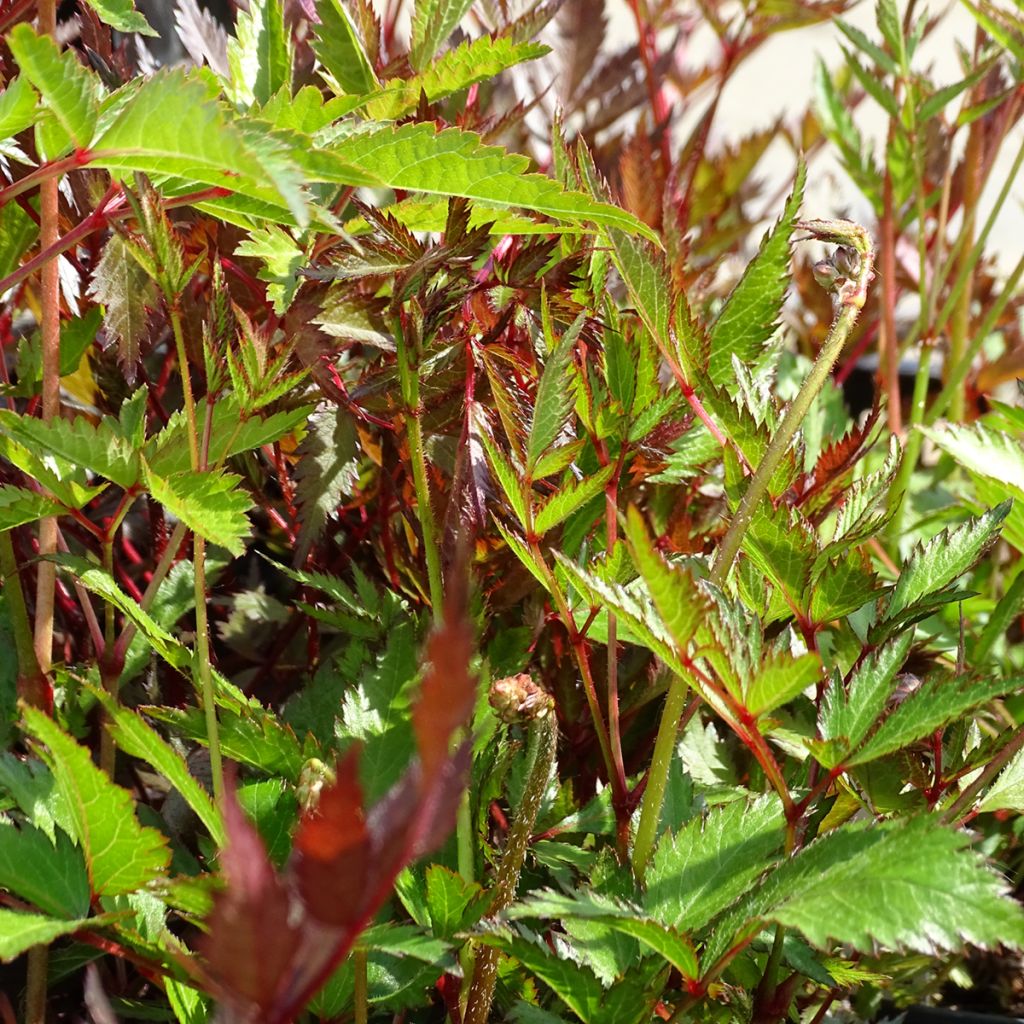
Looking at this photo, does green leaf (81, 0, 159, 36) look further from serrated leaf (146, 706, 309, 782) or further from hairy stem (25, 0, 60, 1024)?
serrated leaf (146, 706, 309, 782)

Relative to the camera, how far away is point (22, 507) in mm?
529

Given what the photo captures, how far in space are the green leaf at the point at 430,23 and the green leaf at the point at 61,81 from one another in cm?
23

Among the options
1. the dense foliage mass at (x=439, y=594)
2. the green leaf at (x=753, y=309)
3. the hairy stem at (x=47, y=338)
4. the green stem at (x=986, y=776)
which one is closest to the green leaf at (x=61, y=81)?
the dense foliage mass at (x=439, y=594)

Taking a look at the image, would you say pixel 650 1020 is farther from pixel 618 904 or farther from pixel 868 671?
pixel 868 671

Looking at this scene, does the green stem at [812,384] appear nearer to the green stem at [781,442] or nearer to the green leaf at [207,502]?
the green stem at [781,442]

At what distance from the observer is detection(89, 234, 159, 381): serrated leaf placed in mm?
607

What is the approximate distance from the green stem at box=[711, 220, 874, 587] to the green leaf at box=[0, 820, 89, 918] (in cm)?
29

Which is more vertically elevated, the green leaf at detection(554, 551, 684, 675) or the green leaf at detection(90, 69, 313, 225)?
the green leaf at detection(90, 69, 313, 225)

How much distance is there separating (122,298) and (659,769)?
14.5 inches

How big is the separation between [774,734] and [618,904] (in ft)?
0.59

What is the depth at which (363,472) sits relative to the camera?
76cm

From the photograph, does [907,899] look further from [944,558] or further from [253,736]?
[253,736]

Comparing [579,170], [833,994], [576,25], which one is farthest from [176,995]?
[576,25]

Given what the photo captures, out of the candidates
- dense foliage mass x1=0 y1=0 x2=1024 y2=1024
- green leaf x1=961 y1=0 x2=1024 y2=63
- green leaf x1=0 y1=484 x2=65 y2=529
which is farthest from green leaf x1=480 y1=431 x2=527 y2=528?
green leaf x1=961 y1=0 x2=1024 y2=63
